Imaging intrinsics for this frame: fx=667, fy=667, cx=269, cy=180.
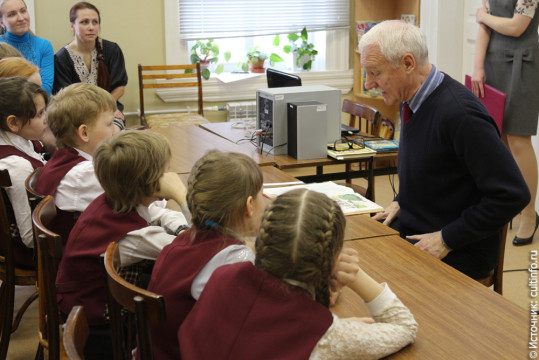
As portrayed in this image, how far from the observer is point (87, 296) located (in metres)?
1.90

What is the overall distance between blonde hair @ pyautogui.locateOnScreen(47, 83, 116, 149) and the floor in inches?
40.1

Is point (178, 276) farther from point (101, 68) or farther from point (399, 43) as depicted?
point (101, 68)

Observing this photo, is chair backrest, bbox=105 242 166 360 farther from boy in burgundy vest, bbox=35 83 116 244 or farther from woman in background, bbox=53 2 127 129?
woman in background, bbox=53 2 127 129

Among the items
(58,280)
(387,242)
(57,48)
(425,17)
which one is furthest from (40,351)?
(425,17)

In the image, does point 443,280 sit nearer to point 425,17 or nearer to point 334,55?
point 425,17

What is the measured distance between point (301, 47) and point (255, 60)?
0.43 metres

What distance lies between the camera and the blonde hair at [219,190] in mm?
1497

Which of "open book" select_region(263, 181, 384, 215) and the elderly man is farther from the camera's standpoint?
"open book" select_region(263, 181, 384, 215)

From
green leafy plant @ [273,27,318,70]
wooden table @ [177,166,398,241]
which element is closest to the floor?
wooden table @ [177,166,398,241]

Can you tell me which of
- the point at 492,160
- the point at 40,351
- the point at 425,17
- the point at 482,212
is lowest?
the point at 40,351

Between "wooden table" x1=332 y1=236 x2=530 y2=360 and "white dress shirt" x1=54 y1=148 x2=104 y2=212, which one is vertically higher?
"white dress shirt" x1=54 y1=148 x2=104 y2=212

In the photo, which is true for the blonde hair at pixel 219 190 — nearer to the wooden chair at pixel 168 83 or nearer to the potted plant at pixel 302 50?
the wooden chair at pixel 168 83

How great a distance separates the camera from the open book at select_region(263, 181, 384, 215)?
2408 millimetres

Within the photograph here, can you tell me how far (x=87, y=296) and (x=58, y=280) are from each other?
11 cm
